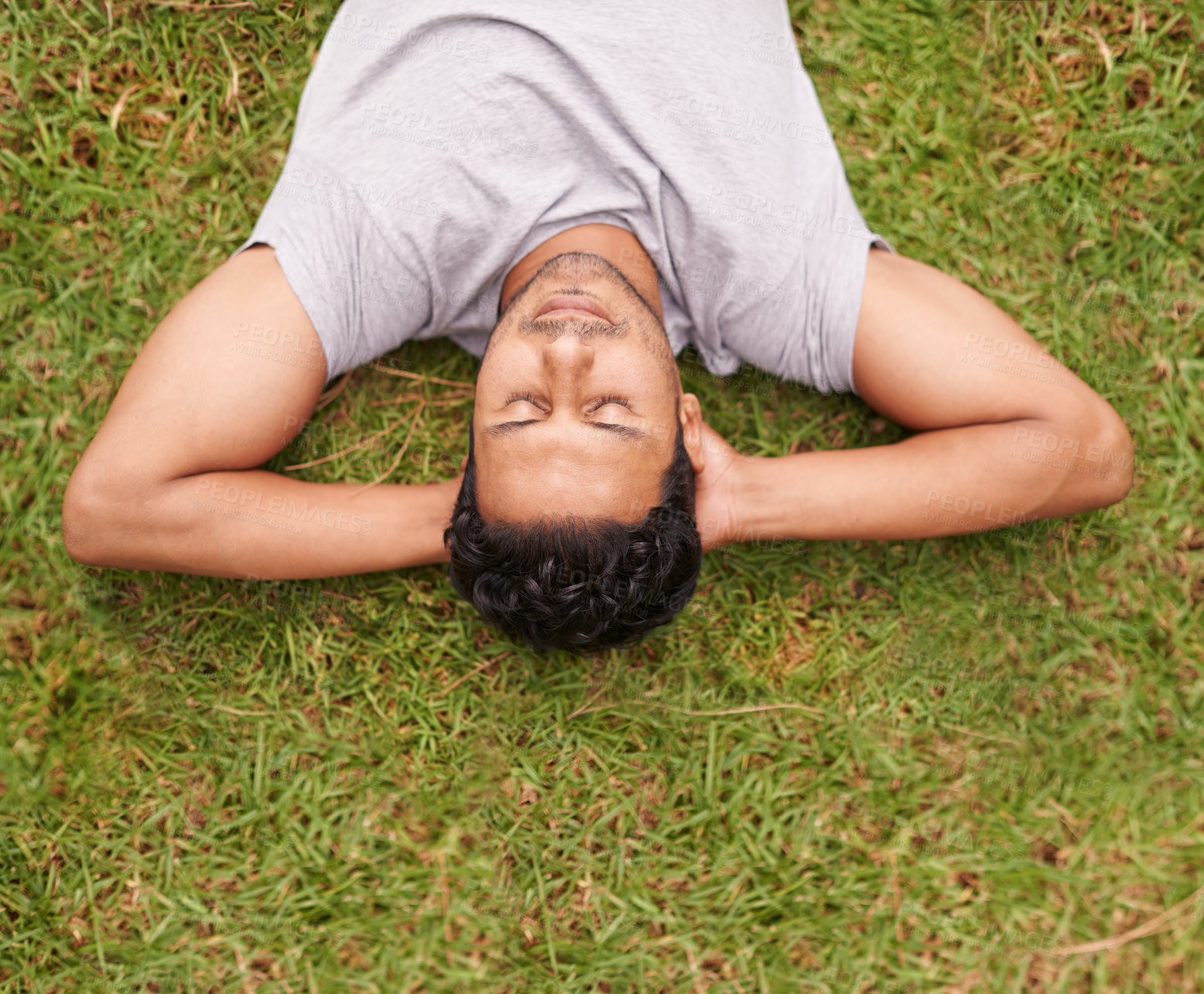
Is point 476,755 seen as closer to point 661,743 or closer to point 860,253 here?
point 661,743

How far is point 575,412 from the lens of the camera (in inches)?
82.0

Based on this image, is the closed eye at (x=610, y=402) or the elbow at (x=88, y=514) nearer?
the closed eye at (x=610, y=402)

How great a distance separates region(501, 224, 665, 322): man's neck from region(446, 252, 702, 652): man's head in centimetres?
19

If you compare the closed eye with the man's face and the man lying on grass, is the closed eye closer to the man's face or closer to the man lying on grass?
the man's face

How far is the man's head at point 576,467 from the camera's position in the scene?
209cm

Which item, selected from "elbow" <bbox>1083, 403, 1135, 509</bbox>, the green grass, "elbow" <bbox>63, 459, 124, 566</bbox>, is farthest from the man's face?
"elbow" <bbox>1083, 403, 1135, 509</bbox>

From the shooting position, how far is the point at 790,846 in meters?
2.96

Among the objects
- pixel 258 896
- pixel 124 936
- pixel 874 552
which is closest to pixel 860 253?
pixel 874 552

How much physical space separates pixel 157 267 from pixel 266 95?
0.79m

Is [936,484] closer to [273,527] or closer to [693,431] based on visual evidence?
[693,431]

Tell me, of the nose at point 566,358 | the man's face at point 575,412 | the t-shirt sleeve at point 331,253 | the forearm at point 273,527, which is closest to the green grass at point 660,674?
the forearm at point 273,527

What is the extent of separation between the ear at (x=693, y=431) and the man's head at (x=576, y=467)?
0.45ft

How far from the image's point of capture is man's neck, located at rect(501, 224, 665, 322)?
2539 mm

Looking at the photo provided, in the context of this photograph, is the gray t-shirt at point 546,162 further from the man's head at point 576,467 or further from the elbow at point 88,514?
the elbow at point 88,514
